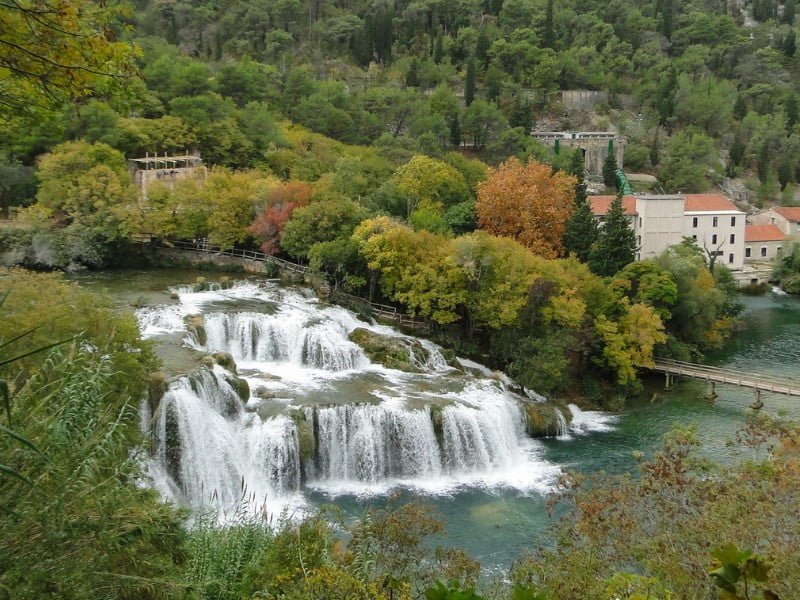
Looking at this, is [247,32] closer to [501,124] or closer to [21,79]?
[501,124]

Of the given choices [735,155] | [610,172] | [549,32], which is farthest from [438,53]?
[735,155]

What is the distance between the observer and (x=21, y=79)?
5.81 m

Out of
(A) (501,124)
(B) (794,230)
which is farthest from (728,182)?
(A) (501,124)

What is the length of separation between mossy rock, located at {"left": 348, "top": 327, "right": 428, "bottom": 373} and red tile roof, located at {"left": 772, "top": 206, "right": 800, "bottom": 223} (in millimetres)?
39447

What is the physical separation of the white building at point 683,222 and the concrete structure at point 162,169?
22021 mm

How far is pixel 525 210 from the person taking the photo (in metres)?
34.0

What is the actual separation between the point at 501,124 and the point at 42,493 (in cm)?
5627

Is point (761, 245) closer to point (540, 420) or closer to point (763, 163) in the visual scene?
point (763, 163)

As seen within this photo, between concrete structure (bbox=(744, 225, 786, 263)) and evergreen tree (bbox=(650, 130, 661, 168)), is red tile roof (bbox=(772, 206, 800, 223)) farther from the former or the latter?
evergreen tree (bbox=(650, 130, 661, 168))

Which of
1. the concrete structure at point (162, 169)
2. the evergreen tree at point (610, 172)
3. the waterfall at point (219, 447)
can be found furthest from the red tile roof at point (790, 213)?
the waterfall at point (219, 447)

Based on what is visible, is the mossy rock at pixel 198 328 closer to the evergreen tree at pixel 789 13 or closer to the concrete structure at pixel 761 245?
the concrete structure at pixel 761 245

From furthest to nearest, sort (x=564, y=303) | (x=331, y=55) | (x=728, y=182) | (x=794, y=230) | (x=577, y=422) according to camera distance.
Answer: (x=331, y=55) < (x=728, y=182) < (x=794, y=230) < (x=564, y=303) < (x=577, y=422)

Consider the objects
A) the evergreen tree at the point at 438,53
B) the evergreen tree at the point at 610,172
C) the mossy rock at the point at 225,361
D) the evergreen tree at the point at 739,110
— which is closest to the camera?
the mossy rock at the point at 225,361

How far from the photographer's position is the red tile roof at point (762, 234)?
52.8 m
